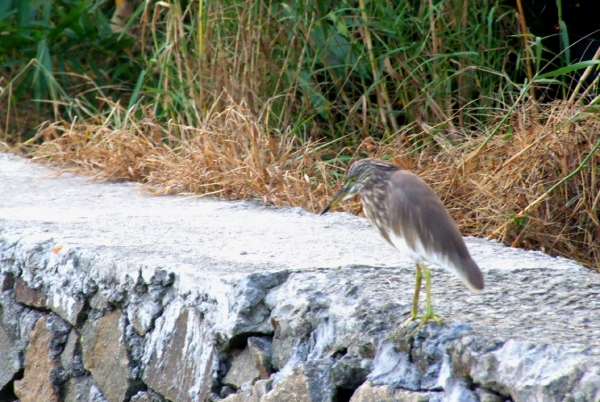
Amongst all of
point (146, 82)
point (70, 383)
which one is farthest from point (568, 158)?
point (146, 82)

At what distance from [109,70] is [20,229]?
11.6 feet

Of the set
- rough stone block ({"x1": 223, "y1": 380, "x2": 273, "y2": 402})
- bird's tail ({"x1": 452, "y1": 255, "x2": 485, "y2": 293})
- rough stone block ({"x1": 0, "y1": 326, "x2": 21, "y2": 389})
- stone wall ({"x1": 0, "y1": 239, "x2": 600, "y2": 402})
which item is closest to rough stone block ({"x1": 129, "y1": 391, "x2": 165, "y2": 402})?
stone wall ({"x1": 0, "y1": 239, "x2": 600, "y2": 402})

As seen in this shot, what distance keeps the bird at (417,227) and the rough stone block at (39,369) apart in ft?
4.35

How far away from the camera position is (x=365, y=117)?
404cm

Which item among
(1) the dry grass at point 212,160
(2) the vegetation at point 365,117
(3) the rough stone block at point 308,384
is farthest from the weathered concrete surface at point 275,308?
(2) the vegetation at point 365,117

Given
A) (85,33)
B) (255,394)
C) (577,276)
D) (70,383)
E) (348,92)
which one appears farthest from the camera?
(85,33)

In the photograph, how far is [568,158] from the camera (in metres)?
3.13

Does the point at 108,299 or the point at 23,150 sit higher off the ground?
the point at 108,299

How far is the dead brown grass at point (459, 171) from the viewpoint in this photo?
121 inches

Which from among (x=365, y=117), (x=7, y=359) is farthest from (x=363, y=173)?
(x=365, y=117)

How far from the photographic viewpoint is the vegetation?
10.3 feet

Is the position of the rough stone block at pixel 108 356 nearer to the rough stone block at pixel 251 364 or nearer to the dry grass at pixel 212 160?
the rough stone block at pixel 251 364

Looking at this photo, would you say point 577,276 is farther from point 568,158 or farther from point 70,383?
point 70,383

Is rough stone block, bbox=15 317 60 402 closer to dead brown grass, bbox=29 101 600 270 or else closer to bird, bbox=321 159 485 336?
dead brown grass, bbox=29 101 600 270
